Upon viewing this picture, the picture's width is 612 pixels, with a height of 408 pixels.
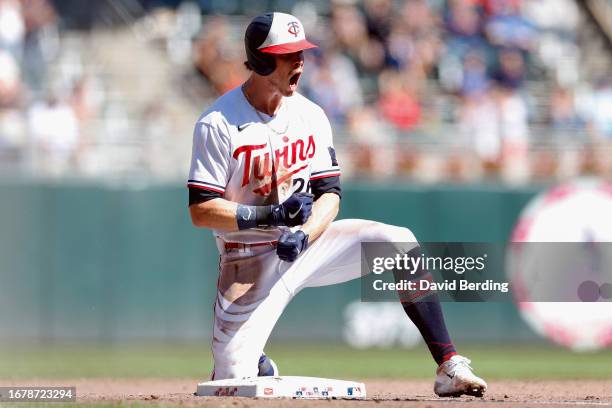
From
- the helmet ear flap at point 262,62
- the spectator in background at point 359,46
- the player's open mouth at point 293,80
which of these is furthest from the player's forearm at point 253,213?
the spectator in background at point 359,46

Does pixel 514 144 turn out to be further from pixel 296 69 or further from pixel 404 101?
pixel 296 69

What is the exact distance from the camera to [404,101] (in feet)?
50.3

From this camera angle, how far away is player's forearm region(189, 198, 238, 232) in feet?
22.3

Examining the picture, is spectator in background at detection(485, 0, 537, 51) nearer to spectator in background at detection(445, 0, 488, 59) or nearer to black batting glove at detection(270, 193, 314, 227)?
spectator in background at detection(445, 0, 488, 59)

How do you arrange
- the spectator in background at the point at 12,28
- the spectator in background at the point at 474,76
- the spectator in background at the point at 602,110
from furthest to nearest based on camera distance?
the spectator in background at the point at 474,76
the spectator in background at the point at 602,110
the spectator in background at the point at 12,28

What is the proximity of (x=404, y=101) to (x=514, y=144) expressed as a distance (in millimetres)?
1537

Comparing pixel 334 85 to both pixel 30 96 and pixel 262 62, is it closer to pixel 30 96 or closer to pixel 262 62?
pixel 30 96

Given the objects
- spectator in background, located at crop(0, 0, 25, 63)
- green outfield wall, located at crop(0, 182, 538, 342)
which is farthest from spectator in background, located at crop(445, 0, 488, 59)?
spectator in background, located at crop(0, 0, 25, 63)

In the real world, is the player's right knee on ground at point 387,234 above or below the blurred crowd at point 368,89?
below

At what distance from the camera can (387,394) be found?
26.0 feet

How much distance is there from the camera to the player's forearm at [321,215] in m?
7.02

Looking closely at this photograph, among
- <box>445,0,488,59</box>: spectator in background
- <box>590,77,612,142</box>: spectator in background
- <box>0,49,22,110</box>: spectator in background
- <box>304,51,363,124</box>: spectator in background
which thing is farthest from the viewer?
<box>445,0,488,59</box>: spectator in background

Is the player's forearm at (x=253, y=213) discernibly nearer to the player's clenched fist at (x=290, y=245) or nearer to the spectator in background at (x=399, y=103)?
the player's clenched fist at (x=290, y=245)

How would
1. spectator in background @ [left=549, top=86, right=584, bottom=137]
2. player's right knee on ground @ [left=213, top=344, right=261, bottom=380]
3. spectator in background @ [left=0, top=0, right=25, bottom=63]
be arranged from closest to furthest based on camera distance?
player's right knee on ground @ [left=213, top=344, right=261, bottom=380], spectator in background @ [left=0, top=0, right=25, bottom=63], spectator in background @ [left=549, top=86, right=584, bottom=137]
